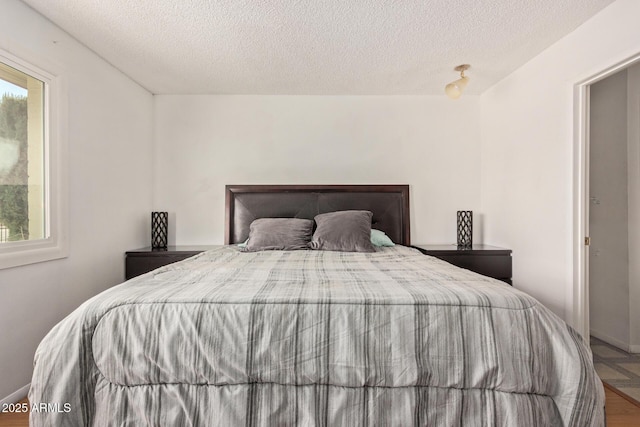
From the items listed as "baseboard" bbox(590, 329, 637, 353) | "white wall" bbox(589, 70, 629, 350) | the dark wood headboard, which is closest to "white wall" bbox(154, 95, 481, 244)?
the dark wood headboard

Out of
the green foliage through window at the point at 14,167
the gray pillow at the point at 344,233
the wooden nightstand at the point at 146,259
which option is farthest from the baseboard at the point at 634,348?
the green foliage through window at the point at 14,167

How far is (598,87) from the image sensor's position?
2834 mm

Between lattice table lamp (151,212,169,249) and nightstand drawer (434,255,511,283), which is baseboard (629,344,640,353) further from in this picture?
lattice table lamp (151,212,169,249)

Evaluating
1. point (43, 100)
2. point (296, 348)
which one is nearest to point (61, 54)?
point (43, 100)

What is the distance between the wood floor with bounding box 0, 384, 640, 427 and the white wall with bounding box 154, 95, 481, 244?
1.89 m

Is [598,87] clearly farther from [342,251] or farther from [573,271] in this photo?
[342,251]

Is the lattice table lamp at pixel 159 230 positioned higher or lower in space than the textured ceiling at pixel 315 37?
lower

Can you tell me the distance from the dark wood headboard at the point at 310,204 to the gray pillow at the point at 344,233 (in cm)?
37

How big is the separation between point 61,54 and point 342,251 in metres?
2.47

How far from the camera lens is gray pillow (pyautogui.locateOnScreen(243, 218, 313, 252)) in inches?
115

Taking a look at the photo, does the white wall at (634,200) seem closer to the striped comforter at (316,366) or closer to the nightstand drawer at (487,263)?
the nightstand drawer at (487,263)

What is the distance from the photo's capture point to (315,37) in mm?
2344

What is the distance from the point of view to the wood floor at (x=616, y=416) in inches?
66.6

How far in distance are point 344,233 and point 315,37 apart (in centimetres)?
153
